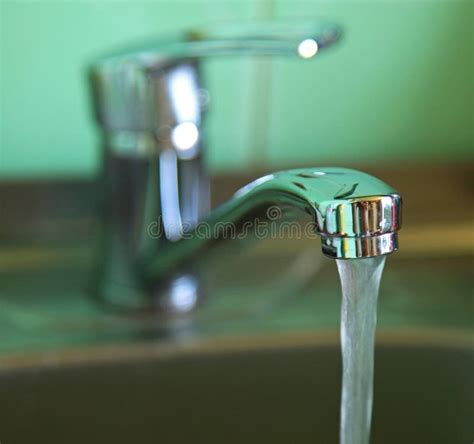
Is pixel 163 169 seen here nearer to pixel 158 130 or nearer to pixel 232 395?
pixel 158 130

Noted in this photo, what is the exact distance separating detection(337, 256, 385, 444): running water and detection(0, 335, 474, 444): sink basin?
0.08 m

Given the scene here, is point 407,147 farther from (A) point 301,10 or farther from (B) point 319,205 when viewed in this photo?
(B) point 319,205

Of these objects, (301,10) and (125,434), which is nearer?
(125,434)

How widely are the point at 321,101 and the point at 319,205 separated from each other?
29 cm

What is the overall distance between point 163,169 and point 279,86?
0.53 ft

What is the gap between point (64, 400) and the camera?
1.36ft

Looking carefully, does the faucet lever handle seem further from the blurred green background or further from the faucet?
the blurred green background

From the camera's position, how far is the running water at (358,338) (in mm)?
311

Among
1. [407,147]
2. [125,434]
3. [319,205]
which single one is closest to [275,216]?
[319,205]

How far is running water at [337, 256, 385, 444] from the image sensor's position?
0.31m

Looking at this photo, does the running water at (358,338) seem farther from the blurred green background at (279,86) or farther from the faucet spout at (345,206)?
the blurred green background at (279,86)

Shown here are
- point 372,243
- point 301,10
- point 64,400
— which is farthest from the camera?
point 301,10

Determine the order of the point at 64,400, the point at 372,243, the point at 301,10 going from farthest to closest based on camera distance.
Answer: the point at 301,10
the point at 64,400
the point at 372,243

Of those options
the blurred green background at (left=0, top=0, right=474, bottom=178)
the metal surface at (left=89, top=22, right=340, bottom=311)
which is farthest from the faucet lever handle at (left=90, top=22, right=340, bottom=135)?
the blurred green background at (left=0, top=0, right=474, bottom=178)
